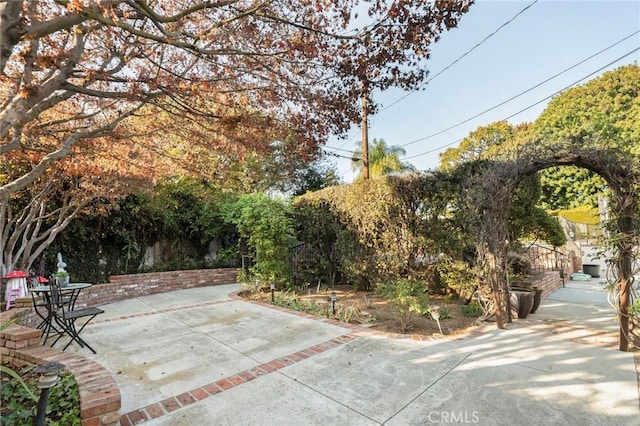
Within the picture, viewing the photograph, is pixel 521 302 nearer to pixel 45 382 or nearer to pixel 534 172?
pixel 534 172

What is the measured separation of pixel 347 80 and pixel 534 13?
545cm

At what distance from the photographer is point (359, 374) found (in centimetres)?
315

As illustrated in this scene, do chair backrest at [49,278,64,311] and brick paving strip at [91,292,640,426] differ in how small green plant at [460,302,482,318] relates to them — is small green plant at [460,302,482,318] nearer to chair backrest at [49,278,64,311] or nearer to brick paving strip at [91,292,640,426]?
brick paving strip at [91,292,640,426]

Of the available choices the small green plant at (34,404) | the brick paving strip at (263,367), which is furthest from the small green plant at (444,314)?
the small green plant at (34,404)

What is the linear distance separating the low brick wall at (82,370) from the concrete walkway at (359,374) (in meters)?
0.34

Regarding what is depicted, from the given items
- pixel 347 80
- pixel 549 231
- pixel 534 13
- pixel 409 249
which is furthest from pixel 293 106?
pixel 549 231

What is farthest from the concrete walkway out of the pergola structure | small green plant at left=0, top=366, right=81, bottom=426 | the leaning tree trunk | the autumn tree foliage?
the autumn tree foliage

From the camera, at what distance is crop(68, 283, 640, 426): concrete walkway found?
2.44 m

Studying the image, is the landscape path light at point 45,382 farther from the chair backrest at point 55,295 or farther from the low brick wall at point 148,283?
the low brick wall at point 148,283

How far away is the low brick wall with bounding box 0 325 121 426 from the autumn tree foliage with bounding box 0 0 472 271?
1.58 m

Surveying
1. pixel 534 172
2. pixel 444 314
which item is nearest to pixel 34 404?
pixel 444 314

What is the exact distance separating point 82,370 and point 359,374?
257 centimetres

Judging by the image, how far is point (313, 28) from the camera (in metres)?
3.32

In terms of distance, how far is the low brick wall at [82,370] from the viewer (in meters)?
2.07
